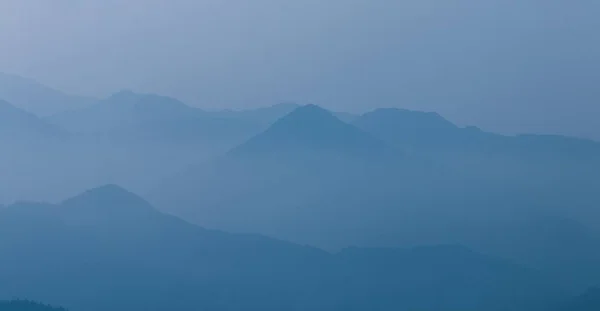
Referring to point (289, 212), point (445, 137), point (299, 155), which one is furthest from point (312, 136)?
point (445, 137)

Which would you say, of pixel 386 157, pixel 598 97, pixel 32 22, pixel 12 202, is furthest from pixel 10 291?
pixel 598 97

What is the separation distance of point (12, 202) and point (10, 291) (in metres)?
0.39

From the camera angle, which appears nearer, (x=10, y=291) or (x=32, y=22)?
(x=10, y=291)

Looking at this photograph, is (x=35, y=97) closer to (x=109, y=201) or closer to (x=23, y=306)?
(x=109, y=201)

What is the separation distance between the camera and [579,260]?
2834 millimetres

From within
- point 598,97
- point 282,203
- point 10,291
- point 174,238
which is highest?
point 598,97

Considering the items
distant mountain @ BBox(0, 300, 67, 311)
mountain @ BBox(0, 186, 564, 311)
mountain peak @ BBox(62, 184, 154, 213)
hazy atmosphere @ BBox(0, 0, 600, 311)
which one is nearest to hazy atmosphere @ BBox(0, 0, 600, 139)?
hazy atmosphere @ BBox(0, 0, 600, 311)

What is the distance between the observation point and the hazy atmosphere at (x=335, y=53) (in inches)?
117

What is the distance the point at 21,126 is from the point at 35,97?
147 millimetres

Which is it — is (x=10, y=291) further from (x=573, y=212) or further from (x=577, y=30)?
(x=577, y=30)

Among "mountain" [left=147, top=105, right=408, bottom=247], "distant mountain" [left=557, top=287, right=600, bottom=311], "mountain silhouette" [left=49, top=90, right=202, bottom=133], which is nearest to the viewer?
"distant mountain" [left=557, top=287, right=600, bottom=311]

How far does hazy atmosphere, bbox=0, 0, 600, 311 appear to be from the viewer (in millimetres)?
2846

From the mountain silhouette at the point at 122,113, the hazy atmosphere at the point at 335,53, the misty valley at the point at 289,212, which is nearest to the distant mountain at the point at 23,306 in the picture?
the misty valley at the point at 289,212

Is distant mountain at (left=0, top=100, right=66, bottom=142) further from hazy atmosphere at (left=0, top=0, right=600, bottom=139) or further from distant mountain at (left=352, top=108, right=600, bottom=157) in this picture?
distant mountain at (left=352, top=108, right=600, bottom=157)
